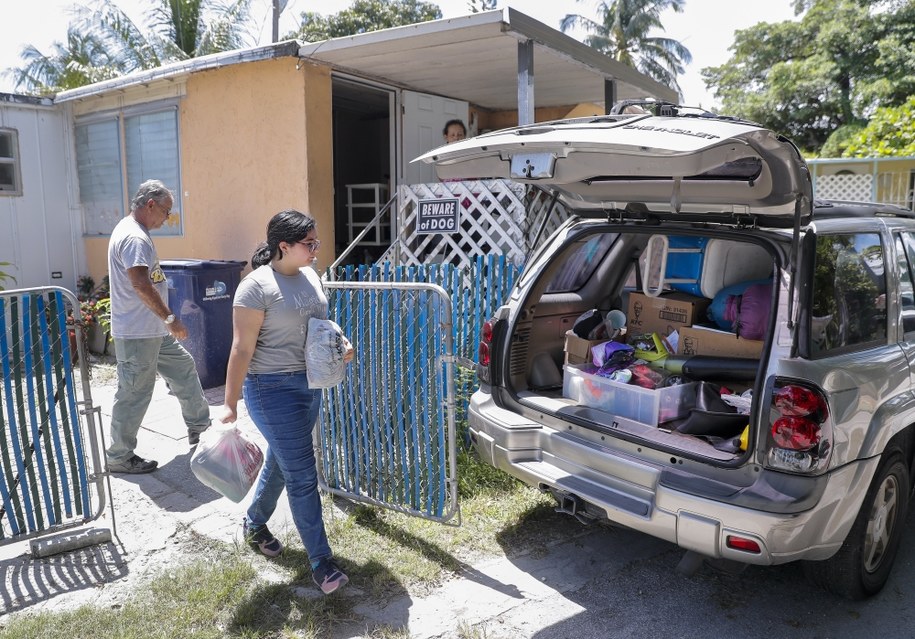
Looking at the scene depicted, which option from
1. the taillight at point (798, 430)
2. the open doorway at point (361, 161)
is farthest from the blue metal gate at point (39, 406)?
the open doorway at point (361, 161)

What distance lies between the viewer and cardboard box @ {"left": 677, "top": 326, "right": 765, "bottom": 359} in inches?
143

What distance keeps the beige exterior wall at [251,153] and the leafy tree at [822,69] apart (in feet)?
67.5

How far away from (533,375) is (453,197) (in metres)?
3.80

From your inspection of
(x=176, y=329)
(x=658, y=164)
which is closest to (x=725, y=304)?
(x=658, y=164)

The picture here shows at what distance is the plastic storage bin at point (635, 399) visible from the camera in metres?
3.33

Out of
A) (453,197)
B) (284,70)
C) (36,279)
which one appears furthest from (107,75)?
(453,197)

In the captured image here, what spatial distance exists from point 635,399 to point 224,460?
1.91 meters

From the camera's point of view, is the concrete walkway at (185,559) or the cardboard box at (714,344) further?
the cardboard box at (714,344)

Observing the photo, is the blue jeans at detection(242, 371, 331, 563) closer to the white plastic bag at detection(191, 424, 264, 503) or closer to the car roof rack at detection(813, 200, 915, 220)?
the white plastic bag at detection(191, 424, 264, 503)

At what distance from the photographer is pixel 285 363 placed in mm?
3176

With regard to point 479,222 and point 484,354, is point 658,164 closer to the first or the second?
point 484,354

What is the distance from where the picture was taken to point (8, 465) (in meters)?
3.54

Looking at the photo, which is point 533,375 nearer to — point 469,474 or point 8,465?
point 469,474

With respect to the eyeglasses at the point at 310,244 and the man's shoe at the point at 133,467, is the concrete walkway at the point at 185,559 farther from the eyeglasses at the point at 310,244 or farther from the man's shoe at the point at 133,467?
the eyeglasses at the point at 310,244
